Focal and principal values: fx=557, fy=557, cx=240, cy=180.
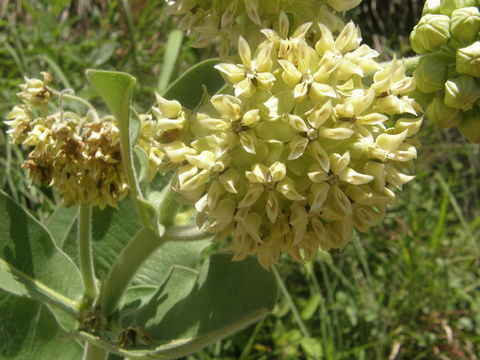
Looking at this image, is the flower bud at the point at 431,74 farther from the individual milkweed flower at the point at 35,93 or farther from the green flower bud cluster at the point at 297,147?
the individual milkweed flower at the point at 35,93

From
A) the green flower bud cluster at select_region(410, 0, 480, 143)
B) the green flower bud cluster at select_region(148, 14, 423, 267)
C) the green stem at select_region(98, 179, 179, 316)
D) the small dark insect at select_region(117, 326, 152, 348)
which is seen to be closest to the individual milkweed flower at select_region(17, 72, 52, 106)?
the green stem at select_region(98, 179, 179, 316)

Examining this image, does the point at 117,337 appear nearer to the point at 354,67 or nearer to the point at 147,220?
the point at 147,220

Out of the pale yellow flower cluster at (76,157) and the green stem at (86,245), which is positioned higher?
the pale yellow flower cluster at (76,157)

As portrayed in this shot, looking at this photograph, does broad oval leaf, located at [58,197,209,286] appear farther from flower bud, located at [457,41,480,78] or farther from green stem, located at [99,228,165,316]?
flower bud, located at [457,41,480,78]

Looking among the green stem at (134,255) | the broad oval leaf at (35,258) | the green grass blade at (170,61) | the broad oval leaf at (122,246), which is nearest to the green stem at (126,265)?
the green stem at (134,255)

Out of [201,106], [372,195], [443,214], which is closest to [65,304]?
[201,106]

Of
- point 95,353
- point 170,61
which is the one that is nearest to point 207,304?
point 95,353
